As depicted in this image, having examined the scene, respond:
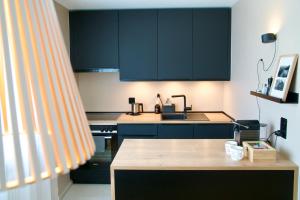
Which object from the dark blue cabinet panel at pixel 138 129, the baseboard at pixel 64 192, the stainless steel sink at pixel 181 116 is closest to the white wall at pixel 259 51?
the stainless steel sink at pixel 181 116

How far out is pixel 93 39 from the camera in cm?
375

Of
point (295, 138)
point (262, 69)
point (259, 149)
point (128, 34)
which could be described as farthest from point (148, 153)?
point (128, 34)

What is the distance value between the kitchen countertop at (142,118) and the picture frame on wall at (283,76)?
152 centimetres

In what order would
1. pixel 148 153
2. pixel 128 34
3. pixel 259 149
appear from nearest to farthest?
pixel 259 149 → pixel 148 153 → pixel 128 34

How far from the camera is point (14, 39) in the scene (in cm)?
48

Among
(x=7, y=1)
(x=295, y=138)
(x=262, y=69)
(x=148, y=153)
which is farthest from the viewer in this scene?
(x=262, y=69)

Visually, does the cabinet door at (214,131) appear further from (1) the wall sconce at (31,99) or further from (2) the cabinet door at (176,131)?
(1) the wall sconce at (31,99)

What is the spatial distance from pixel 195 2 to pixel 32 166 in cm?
327

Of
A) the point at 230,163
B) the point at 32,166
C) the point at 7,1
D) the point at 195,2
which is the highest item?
the point at 195,2

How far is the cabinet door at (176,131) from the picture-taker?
3.49 meters

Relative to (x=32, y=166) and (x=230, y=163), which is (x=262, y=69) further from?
(x=32, y=166)

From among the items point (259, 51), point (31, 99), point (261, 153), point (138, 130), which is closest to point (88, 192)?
point (138, 130)

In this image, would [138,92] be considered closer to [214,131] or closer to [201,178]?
[214,131]

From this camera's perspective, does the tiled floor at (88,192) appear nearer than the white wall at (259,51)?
No
